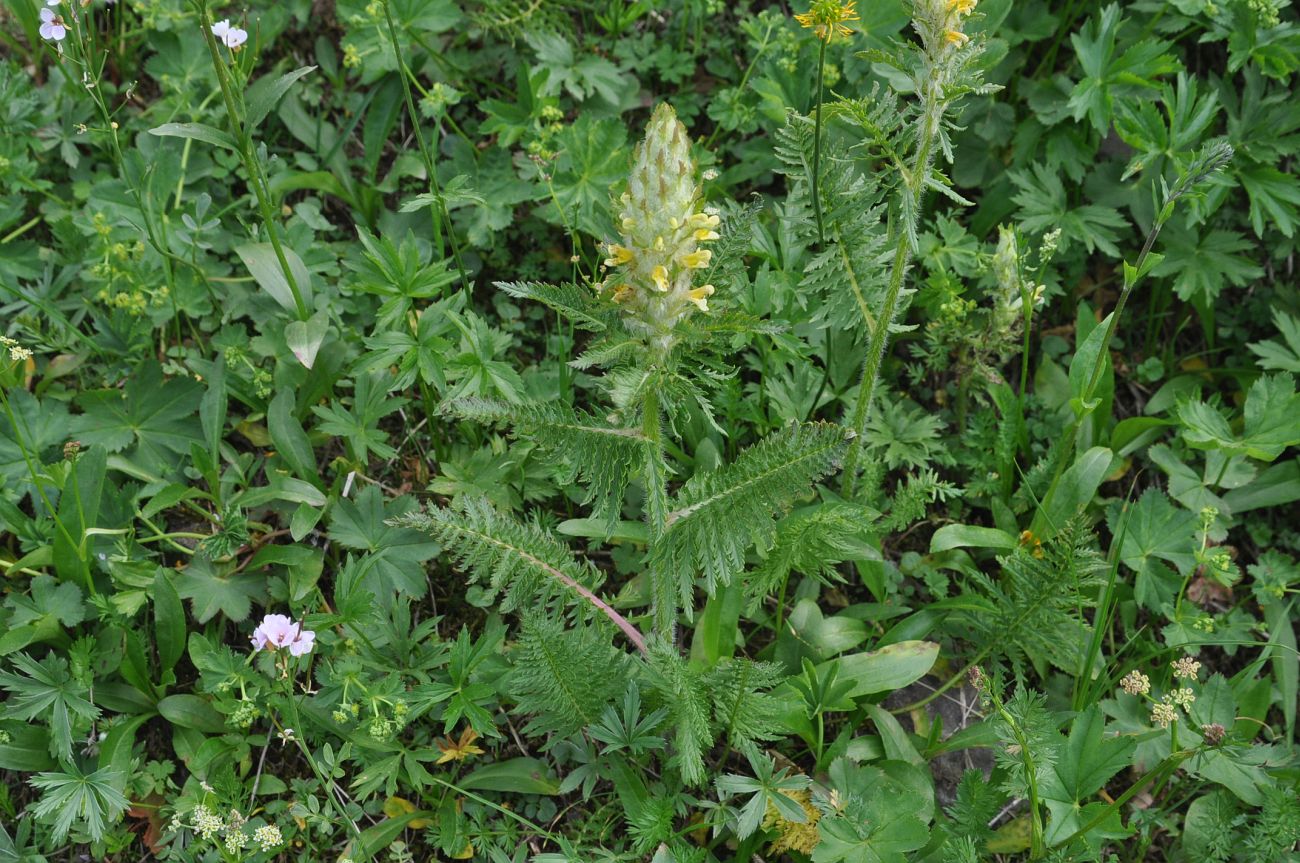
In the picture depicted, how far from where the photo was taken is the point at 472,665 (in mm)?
2863

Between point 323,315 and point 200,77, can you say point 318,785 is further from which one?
point 200,77

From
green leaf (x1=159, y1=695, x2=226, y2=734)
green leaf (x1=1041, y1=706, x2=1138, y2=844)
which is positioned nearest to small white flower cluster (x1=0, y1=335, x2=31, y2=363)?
green leaf (x1=159, y1=695, x2=226, y2=734)

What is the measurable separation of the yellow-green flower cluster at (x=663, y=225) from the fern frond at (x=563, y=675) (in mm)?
959

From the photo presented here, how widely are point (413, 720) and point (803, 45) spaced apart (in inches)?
110

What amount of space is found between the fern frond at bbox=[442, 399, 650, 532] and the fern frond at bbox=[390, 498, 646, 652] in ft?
0.80

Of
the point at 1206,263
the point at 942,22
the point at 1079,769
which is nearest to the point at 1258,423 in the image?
the point at 1206,263

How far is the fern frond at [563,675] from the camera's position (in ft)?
8.87

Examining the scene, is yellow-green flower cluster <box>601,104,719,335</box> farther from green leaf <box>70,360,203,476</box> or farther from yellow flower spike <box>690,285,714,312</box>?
green leaf <box>70,360,203,476</box>

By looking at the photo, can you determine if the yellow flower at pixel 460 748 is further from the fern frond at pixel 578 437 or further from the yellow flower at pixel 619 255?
the yellow flower at pixel 619 255

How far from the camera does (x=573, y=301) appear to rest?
2402 millimetres

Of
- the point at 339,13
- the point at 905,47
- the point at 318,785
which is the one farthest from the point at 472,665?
the point at 339,13

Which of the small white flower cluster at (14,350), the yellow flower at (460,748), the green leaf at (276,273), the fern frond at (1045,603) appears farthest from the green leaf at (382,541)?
the fern frond at (1045,603)

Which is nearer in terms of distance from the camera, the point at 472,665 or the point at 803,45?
the point at 472,665

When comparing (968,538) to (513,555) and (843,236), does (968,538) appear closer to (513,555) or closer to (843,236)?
(843,236)
